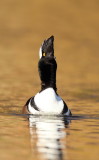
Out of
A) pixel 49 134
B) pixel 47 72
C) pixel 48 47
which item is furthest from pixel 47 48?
pixel 49 134

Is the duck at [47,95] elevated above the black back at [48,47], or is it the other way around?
the black back at [48,47]

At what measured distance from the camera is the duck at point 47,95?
16.0m

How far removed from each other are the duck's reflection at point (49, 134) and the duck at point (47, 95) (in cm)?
15

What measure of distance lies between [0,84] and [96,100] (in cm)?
433

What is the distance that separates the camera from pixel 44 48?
16.7 meters

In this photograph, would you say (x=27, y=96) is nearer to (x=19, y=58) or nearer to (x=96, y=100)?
(x=96, y=100)

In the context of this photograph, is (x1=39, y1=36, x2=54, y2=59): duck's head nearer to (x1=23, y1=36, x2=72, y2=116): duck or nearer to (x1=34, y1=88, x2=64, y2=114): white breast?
(x1=23, y1=36, x2=72, y2=116): duck

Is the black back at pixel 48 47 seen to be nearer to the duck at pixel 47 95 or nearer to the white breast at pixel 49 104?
the duck at pixel 47 95

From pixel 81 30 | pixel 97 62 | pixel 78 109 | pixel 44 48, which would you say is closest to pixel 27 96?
pixel 78 109

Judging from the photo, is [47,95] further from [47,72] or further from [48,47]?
[48,47]

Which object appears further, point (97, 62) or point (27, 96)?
point (97, 62)

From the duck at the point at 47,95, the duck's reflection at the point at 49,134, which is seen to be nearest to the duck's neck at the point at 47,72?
the duck at the point at 47,95

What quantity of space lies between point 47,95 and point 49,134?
3.05 m

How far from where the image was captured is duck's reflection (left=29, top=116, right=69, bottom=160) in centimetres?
1115
